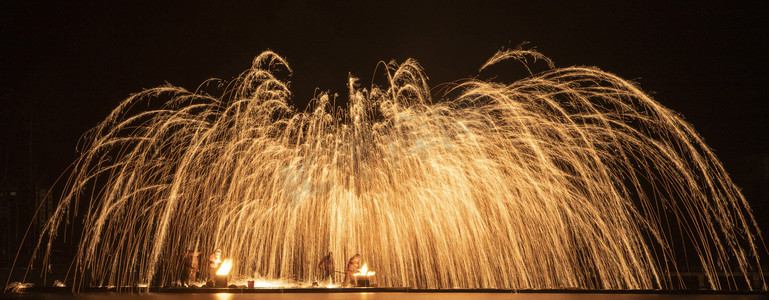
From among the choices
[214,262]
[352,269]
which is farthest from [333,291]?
[214,262]

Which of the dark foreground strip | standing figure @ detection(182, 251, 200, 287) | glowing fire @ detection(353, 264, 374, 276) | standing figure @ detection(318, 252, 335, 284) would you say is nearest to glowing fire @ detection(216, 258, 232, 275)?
the dark foreground strip

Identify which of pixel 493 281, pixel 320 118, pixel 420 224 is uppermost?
pixel 320 118

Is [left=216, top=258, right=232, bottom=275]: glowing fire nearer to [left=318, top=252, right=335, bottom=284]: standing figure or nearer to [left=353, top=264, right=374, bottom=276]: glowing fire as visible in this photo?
[left=353, top=264, right=374, bottom=276]: glowing fire

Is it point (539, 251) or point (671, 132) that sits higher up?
point (671, 132)

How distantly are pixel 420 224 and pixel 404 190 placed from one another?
1.16 metres

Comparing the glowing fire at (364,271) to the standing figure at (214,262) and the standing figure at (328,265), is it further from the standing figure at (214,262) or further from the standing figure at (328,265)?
the standing figure at (214,262)

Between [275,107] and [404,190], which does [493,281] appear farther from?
[275,107]

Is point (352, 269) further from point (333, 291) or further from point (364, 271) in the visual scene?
point (333, 291)

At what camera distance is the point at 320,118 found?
22.8m

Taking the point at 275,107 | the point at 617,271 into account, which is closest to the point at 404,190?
the point at 275,107

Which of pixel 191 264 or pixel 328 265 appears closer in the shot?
pixel 191 264

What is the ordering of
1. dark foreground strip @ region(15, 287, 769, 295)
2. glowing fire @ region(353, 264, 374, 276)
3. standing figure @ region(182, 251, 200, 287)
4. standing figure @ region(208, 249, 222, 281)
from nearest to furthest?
dark foreground strip @ region(15, 287, 769, 295) → standing figure @ region(208, 249, 222, 281) → standing figure @ region(182, 251, 200, 287) → glowing fire @ region(353, 264, 374, 276)

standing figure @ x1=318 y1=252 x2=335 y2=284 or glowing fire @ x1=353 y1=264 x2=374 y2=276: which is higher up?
standing figure @ x1=318 y1=252 x2=335 y2=284

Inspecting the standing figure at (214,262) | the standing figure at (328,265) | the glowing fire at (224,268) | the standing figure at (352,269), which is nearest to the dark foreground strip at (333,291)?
the glowing fire at (224,268)
